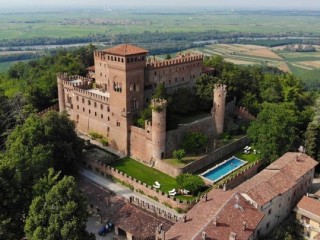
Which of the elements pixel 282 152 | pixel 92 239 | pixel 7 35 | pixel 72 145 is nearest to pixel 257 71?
pixel 282 152

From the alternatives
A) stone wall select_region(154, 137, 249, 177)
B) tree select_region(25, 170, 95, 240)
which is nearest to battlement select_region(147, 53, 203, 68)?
stone wall select_region(154, 137, 249, 177)

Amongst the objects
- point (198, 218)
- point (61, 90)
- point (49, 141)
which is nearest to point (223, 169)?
point (198, 218)

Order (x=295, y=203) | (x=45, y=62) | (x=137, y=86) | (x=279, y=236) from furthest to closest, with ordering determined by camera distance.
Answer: (x=45, y=62), (x=137, y=86), (x=295, y=203), (x=279, y=236)

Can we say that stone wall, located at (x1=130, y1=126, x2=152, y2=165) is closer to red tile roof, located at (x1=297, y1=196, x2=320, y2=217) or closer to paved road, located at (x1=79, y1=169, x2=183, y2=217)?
paved road, located at (x1=79, y1=169, x2=183, y2=217)

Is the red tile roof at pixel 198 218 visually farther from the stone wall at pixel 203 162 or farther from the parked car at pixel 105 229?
the stone wall at pixel 203 162

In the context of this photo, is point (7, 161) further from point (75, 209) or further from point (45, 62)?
point (45, 62)

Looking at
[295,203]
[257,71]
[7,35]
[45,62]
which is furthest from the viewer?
[7,35]
